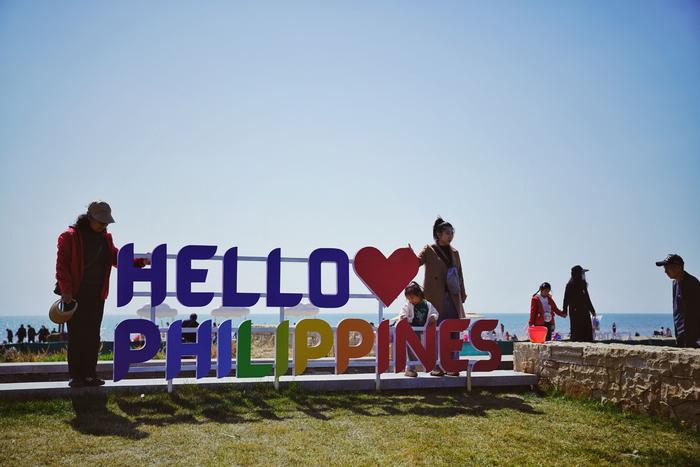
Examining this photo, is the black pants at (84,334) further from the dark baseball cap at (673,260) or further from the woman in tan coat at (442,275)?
the dark baseball cap at (673,260)

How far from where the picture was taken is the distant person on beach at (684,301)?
6285 mm

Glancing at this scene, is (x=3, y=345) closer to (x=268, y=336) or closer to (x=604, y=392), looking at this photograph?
(x=268, y=336)

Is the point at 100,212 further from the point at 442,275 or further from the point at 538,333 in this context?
the point at 538,333

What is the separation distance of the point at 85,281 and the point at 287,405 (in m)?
2.44

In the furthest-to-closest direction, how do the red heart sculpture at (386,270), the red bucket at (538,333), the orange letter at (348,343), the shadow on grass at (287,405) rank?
the red bucket at (538,333), the red heart sculpture at (386,270), the orange letter at (348,343), the shadow on grass at (287,405)

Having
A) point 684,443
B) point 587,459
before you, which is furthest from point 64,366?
point 684,443

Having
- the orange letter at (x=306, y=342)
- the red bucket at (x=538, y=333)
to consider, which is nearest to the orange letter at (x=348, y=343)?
the orange letter at (x=306, y=342)

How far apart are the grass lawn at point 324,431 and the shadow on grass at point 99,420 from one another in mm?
10

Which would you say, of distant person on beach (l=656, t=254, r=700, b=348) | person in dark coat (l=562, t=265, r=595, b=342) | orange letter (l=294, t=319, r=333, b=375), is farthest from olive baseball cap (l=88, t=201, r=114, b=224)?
person in dark coat (l=562, t=265, r=595, b=342)

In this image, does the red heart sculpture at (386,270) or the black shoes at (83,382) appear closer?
the black shoes at (83,382)

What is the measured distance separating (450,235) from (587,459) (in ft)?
12.0

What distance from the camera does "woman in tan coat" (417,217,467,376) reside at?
25.0 ft

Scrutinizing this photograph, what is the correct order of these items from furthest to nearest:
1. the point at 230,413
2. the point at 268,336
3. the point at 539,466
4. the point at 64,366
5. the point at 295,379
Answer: the point at 268,336
the point at 64,366
the point at 295,379
the point at 230,413
the point at 539,466

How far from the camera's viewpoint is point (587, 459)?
4445 millimetres
